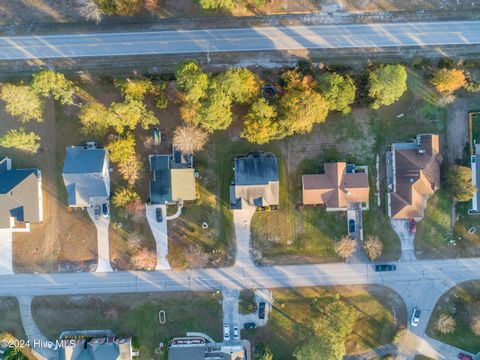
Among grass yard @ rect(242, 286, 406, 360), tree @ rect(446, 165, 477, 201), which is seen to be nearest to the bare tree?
grass yard @ rect(242, 286, 406, 360)

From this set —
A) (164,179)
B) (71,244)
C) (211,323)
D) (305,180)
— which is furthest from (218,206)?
(71,244)

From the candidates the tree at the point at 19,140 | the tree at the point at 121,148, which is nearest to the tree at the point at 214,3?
the tree at the point at 121,148

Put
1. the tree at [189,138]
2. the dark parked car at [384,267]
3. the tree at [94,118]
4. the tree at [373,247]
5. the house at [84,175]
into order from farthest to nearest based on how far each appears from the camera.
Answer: the dark parked car at [384,267], the tree at [373,247], the tree at [189,138], the house at [84,175], the tree at [94,118]

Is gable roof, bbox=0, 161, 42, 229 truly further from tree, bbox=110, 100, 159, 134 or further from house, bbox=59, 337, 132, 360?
house, bbox=59, 337, 132, 360

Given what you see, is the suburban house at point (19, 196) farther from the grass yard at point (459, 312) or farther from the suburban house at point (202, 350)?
the grass yard at point (459, 312)

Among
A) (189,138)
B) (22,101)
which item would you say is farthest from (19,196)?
(189,138)

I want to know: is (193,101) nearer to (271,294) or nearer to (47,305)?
(271,294)

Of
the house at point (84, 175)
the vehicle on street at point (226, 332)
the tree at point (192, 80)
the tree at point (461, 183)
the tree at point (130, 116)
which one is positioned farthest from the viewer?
the vehicle on street at point (226, 332)
